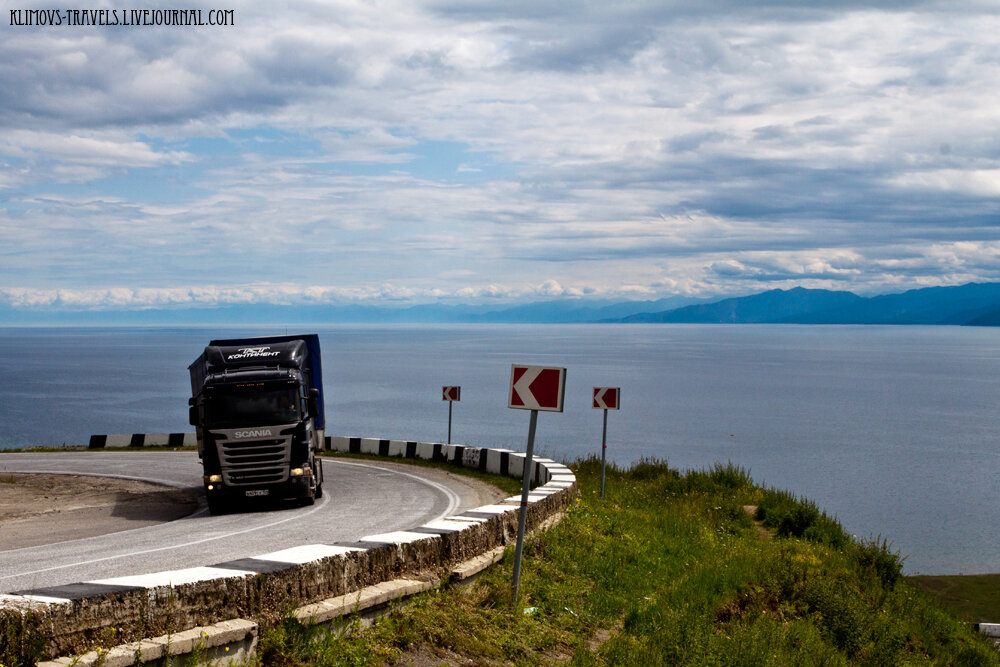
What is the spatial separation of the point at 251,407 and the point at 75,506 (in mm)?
4862

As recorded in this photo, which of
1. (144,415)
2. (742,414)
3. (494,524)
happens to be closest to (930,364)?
(742,414)

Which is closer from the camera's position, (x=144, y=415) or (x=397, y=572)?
(x=397, y=572)

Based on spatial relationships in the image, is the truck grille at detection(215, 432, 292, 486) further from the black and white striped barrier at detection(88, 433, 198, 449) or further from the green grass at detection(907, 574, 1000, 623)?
the green grass at detection(907, 574, 1000, 623)

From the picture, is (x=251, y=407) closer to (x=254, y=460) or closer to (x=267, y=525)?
(x=254, y=460)

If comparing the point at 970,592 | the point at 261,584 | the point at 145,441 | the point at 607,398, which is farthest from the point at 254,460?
the point at 970,592

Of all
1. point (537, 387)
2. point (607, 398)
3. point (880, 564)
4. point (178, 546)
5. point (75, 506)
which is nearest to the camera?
point (537, 387)

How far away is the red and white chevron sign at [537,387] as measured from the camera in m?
10.2

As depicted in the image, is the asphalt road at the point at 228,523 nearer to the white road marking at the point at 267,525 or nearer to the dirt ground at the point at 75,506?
the white road marking at the point at 267,525

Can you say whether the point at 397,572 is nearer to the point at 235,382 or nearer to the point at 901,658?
the point at 901,658

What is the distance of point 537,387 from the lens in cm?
1033

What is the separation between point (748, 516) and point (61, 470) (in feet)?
61.2

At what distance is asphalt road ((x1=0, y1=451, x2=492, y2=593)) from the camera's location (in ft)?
36.8

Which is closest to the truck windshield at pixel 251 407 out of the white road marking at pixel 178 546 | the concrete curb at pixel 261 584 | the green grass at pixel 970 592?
the white road marking at pixel 178 546

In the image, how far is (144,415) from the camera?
7700 cm
